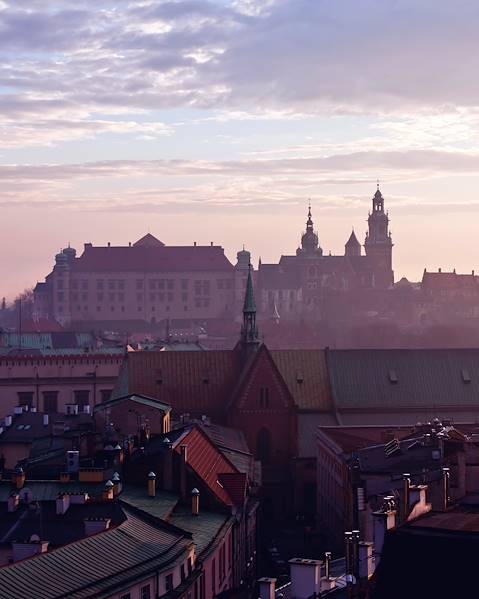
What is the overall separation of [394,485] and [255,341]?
37439 mm

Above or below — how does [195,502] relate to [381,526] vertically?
below

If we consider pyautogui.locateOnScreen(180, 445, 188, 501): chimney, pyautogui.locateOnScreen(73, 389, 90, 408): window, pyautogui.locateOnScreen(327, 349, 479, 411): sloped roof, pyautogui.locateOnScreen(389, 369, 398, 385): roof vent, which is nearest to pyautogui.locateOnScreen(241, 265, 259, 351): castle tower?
pyautogui.locateOnScreen(327, 349, 479, 411): sloped roof

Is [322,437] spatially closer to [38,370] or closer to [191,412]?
A: [191,412]

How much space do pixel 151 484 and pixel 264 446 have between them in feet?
110

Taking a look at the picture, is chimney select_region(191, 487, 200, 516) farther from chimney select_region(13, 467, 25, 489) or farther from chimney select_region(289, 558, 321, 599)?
chimney select_region(289, 558, 321, 599)

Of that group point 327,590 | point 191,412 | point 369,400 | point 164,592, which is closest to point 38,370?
point 191,412

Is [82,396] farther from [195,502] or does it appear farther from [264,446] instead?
[195,502]

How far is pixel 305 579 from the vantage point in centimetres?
3431

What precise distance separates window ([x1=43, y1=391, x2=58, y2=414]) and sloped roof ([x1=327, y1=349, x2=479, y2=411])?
24959 millimetres

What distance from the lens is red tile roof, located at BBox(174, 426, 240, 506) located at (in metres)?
61.8

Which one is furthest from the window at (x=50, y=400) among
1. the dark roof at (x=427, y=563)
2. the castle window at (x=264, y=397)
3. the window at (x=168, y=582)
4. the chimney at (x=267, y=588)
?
the dark roof at (x=427, y=563)

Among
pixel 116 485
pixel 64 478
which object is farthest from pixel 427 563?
pixel 64 478

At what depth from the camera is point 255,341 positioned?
93812 millimetres

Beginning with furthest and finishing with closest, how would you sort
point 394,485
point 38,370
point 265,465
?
1. point 38,370
2. point 265,465
3. point 394,485
